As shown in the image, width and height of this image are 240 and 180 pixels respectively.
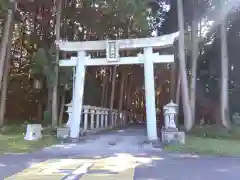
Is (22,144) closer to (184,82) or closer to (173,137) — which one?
(173,137)

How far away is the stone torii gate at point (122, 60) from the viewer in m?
11.7

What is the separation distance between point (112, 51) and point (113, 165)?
19.0ft

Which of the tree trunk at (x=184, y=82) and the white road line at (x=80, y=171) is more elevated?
the tree trunk at (x=184, y=82)

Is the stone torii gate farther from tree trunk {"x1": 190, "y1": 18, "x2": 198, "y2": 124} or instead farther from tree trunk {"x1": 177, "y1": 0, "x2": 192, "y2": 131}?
tree trunk {"x1": 190, "y1": 18, "x2": 198, "y2": 124}

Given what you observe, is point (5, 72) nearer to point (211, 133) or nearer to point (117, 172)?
point (211, 133)

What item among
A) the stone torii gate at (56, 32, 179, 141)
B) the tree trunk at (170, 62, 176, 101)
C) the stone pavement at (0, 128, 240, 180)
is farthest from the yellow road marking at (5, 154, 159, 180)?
the tree trunk at (170, 62, 176, 101)

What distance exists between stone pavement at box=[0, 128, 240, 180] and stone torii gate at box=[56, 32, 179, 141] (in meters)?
2.08

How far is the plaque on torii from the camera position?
12.1 m

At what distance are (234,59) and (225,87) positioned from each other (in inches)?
170

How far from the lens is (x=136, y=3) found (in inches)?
498

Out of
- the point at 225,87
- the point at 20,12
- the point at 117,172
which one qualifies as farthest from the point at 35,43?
the point at 117,172

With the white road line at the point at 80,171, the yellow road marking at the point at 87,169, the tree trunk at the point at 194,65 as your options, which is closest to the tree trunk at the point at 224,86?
the tree trunk at the point at 194,65

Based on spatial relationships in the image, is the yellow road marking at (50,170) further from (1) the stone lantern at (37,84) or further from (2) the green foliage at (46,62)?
(1) the stone lantern at (37,84)

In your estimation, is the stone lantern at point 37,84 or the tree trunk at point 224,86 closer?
the tree trunk at point 224,86
